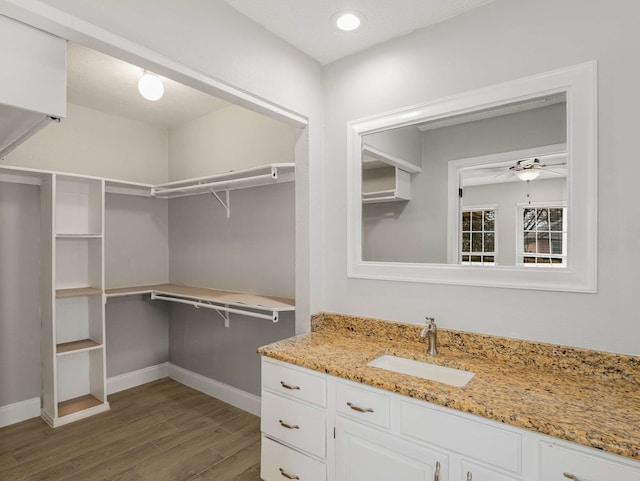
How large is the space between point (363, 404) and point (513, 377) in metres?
0.64

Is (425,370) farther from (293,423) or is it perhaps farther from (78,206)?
(78,206)

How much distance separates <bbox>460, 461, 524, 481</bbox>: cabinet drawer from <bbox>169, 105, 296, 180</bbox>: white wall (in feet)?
7.07

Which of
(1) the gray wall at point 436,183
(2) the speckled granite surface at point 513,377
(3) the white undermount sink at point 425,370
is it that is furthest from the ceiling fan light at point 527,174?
(3) the white undermount sink at point 425,370

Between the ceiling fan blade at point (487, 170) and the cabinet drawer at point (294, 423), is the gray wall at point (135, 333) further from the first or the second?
the ceiling fan blade at point (487, 170)

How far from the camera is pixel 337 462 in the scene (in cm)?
170

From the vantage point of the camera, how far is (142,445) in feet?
8.43

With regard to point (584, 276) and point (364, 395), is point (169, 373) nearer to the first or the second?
point (364, 395)

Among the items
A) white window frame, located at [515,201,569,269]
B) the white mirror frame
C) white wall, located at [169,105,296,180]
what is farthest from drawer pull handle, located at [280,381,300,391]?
white wall, located at [169,105,296,180]

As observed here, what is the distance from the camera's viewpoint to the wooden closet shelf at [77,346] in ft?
9.46

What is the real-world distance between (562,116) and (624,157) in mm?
300

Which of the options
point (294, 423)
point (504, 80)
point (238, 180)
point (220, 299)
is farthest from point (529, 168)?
point (220, 299)

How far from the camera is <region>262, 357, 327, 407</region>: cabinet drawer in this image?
1.75 m

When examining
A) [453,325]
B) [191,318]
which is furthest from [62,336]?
[453,325]

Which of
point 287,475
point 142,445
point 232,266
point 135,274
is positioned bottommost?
point 142,445
